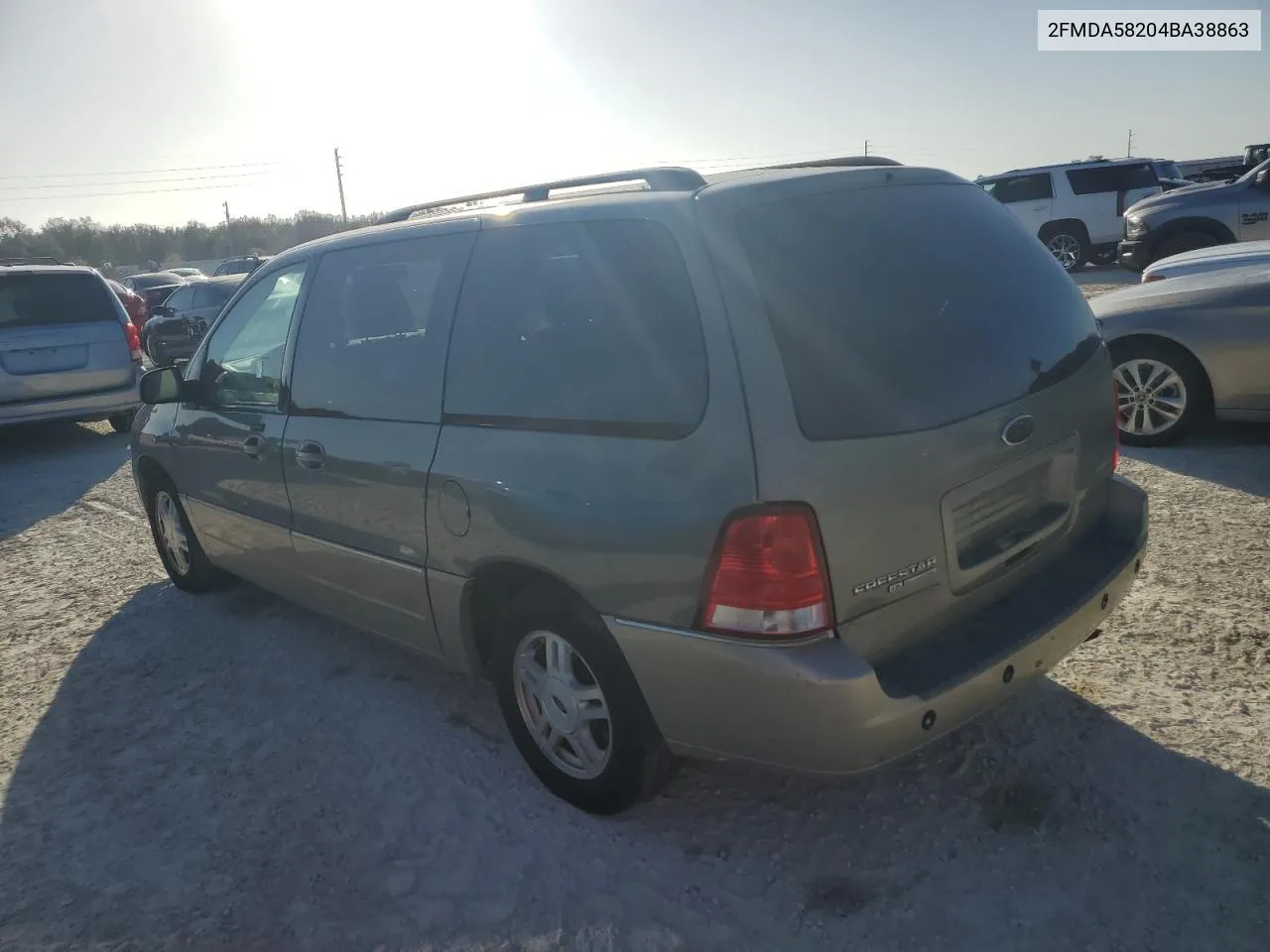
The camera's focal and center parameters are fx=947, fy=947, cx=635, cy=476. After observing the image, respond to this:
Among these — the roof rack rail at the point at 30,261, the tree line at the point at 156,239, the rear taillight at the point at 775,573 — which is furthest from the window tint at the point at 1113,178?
the tree line at the point at 156,239

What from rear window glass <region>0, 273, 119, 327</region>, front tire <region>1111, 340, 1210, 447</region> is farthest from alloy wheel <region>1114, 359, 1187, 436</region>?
rear window glass <region>0, 273, 119, 327</region>

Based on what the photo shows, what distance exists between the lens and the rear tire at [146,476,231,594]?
504 cm

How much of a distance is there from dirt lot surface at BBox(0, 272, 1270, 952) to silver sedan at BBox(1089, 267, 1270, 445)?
1.92 meters

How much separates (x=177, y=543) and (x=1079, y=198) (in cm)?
1823

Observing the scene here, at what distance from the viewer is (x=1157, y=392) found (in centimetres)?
616

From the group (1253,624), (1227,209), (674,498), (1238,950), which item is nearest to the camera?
(1238,950)

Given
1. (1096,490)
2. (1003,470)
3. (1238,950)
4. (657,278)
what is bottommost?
(1238,950)

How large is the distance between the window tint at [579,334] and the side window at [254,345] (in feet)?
4.20

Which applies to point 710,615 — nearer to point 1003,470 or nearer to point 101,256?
point 1003,470

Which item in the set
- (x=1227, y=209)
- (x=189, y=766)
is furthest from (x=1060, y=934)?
(x=1227, y=209)

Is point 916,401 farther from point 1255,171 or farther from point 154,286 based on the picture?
point 154,286

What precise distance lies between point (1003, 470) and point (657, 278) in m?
1.08

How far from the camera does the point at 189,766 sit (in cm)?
348

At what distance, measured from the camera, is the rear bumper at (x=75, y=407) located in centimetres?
904
